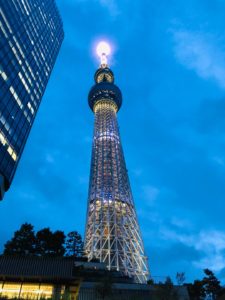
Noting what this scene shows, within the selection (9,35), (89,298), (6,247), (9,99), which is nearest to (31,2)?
(9,35)

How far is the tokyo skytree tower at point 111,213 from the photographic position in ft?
222

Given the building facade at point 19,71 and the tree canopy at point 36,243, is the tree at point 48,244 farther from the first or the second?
the building facade at point 19,71

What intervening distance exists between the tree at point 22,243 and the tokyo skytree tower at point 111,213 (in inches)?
811

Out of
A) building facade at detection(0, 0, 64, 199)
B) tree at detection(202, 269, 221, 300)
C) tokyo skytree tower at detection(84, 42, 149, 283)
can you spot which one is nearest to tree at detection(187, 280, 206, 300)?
tree at detection(202, 269, 221, 300)

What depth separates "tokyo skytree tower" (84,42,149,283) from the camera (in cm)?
6775

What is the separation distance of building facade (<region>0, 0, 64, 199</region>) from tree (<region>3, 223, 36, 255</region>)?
8.15 meters

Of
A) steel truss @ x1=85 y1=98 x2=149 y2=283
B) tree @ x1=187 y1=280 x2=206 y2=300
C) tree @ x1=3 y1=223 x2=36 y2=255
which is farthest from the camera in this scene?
steel truss @ x1=85 y1=98 x2=149 y2=283

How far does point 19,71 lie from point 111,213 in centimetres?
4422

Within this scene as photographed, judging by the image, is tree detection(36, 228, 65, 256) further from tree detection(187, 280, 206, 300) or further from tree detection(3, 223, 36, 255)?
tree detection(187, 280, 206, 300)

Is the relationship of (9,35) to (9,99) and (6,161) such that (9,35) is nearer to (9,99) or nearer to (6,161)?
(9,99)

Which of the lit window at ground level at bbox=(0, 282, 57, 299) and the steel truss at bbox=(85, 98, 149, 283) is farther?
the steel truss at bbox=(85, 98, 149, 283)

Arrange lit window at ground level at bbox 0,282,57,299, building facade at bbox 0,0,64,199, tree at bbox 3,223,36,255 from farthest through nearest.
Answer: building facade at bbox 0,0,64,199 → tree at bbox 3,223,36,255 → lit window at ground level at bbox 0,282,57,299

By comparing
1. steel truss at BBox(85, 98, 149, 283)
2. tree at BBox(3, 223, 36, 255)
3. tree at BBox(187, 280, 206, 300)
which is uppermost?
steel truss at BBox(85, 98, 149, 283)

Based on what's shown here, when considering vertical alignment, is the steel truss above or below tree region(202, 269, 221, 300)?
above
